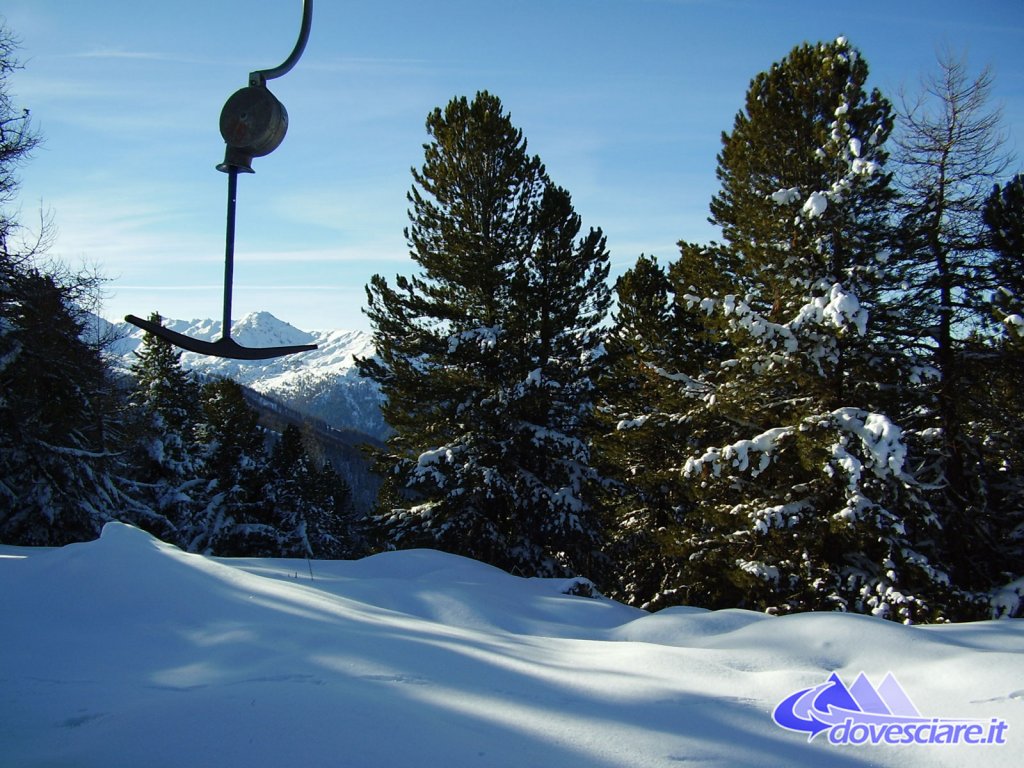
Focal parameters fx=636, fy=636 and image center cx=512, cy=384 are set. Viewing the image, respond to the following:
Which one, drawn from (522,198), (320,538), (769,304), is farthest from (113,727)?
(320,538)

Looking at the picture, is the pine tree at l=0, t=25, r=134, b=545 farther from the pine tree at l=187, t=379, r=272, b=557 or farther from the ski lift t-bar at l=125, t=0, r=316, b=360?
the ski lift t-bar at l=125, t=0, r=316, b=360

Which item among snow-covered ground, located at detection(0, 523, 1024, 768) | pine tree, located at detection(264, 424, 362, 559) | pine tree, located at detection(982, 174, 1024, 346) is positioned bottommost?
pine tree, located at detection(264, 424, 362, 559)

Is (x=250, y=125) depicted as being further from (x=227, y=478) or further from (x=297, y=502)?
(x=297, y=502)

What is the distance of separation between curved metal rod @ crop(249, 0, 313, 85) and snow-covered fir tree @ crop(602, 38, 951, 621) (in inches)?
335

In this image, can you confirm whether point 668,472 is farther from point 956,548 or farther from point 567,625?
point 567,625

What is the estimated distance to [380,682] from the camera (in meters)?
2.81

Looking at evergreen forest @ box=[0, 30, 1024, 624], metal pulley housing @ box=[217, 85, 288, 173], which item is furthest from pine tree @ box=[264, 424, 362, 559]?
metal pulley housing @ box=[217, 85, 288, 173]

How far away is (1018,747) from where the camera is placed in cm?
229

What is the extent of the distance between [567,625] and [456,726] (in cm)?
407

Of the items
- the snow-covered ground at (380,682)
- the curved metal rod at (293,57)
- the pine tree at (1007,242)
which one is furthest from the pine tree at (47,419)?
the pine tree at (1007,242)

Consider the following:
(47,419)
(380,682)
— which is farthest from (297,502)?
(380,682)

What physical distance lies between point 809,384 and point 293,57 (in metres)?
9.75

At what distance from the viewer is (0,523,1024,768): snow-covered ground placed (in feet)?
7.43

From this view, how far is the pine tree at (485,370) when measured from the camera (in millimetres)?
14383
